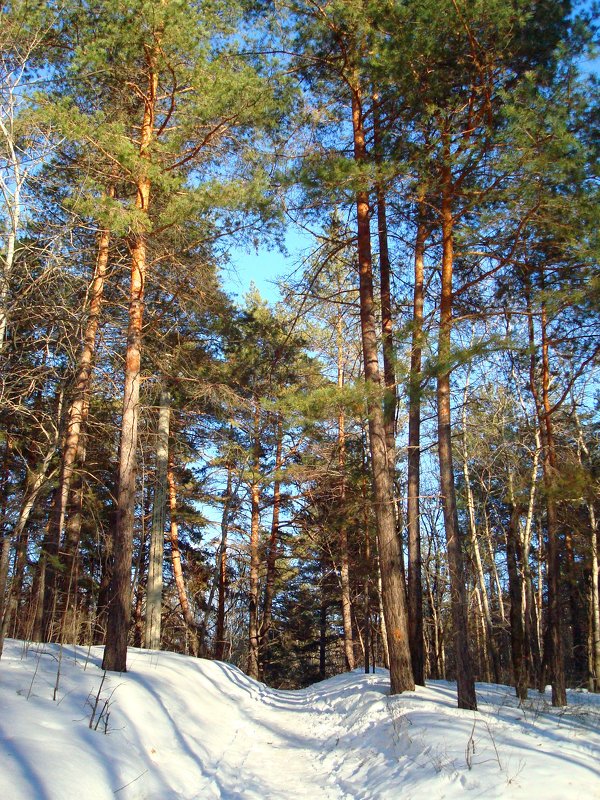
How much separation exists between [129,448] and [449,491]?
455 cm

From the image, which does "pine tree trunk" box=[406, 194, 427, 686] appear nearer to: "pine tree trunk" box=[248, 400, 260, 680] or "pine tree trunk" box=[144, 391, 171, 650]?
"pine tree trunk" box=[144, 391, 171, 650]

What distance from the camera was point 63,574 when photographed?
1116 centimetres

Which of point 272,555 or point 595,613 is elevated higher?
point 272,555

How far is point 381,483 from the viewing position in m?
8.49

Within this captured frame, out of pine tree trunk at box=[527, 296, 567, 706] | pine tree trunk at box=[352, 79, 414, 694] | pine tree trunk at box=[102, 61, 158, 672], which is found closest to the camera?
pine tree trunk at box=[102, 61, 158, 672]

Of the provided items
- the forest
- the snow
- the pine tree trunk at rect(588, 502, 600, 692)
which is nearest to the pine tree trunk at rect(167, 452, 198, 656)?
the forest

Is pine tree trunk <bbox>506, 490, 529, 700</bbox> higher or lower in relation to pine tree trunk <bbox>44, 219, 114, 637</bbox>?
lower

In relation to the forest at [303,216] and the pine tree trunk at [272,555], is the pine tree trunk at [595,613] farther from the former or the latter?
the pine tree trunk at [272,555]

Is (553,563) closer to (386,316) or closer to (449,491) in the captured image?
(449,491)

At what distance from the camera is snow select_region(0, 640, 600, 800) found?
3.69 meters

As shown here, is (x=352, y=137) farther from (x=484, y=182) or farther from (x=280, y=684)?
(x=280, y=684)

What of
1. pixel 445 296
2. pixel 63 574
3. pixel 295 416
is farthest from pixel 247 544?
pixel 445 296

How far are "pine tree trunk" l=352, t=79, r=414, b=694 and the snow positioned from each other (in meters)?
0.65

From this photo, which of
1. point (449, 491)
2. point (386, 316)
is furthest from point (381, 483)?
point (386, 316)
